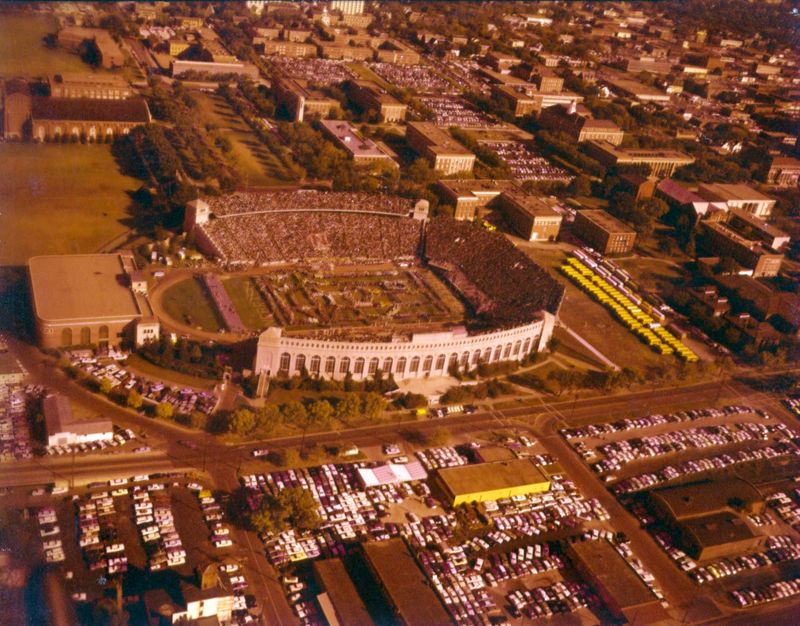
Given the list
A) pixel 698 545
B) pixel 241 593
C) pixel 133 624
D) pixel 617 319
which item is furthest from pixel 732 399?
pixel 133 624

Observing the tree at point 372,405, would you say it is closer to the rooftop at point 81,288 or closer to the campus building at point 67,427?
the campus building at point 67,427

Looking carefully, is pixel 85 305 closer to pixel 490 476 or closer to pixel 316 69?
pixel 490 476

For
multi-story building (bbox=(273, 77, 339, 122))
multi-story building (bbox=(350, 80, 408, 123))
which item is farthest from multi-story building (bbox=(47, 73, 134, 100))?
multi-story building (bbox=(350, 80, 408, 123))

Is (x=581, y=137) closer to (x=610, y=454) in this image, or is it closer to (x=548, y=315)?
(x=548, y=315)

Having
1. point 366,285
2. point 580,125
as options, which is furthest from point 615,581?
point 580,125

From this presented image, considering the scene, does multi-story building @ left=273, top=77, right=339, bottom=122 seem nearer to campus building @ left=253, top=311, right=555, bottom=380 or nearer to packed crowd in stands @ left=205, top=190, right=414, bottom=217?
packed crowd in stands @ left=205, top=190, right=414, bottom=217

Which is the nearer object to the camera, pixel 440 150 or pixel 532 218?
pixel 532 218
